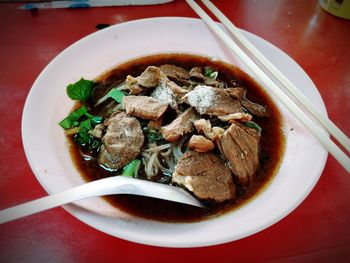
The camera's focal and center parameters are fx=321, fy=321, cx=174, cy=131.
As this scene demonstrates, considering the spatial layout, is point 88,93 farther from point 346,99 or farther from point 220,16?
point 346,99

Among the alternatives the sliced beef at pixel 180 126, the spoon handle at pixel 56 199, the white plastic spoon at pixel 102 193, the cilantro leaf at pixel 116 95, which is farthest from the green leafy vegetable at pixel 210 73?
the spoon handle at pixel 56 199

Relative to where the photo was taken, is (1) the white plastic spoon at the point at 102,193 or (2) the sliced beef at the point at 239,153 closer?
(1) the white plastic spoon at the point at 102,193

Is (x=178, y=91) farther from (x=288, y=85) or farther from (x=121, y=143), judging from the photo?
(x=288, y=85)

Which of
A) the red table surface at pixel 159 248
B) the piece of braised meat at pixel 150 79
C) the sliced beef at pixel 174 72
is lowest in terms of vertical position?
the red table surface at pixel 159 248

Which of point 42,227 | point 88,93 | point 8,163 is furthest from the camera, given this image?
point 88,93

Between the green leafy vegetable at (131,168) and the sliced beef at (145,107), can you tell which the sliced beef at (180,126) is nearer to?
the sliced beef at (145,107)

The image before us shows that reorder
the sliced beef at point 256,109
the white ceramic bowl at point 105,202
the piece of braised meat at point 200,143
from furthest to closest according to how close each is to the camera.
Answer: the sliced beef at point 256,109 < the piece of braised meat at point 200,143 < the white ceramic bowl at point 105,202

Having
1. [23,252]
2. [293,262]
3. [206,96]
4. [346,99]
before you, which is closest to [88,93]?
[206,96]
